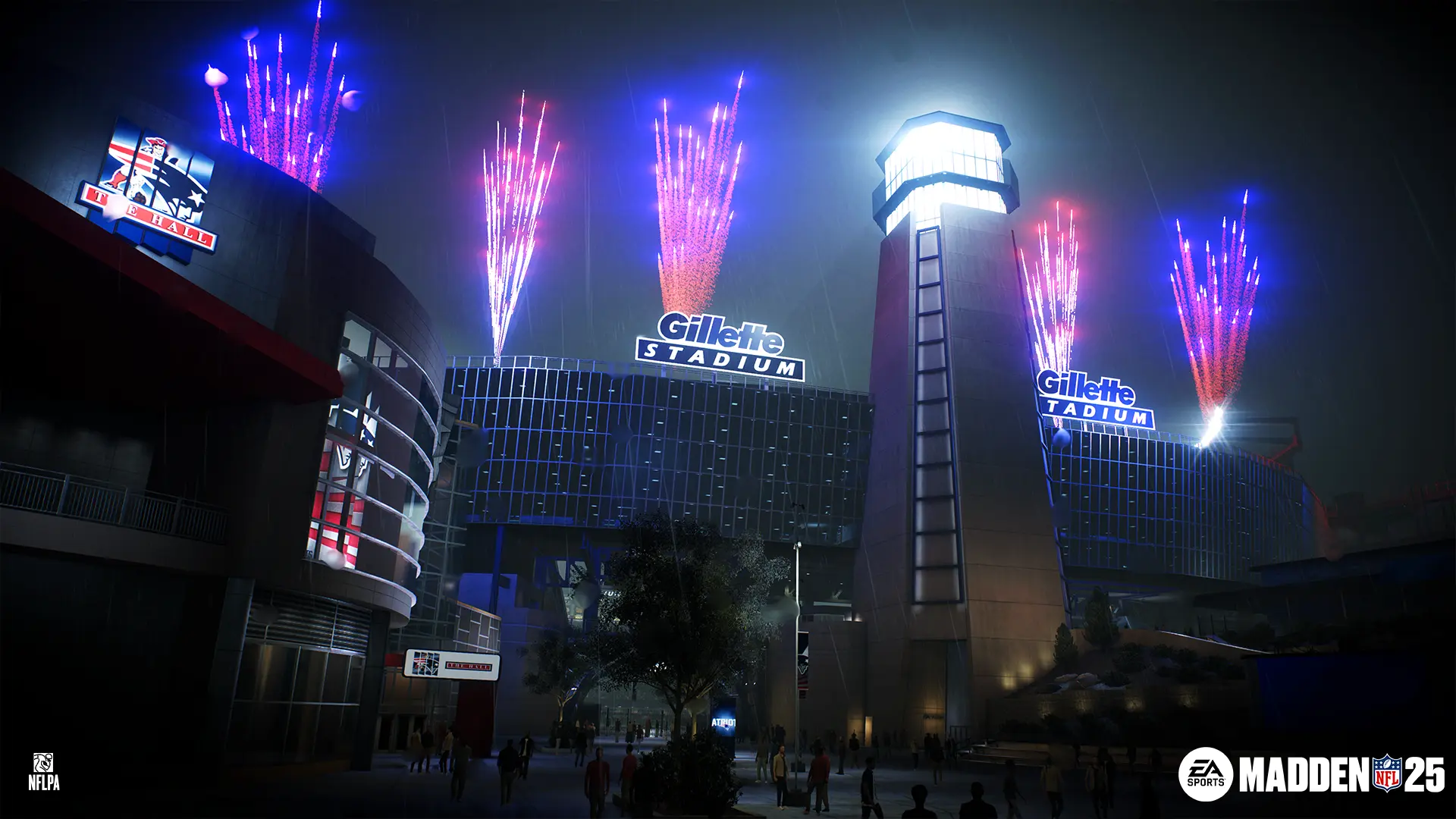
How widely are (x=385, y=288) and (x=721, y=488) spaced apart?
48995 millimetres

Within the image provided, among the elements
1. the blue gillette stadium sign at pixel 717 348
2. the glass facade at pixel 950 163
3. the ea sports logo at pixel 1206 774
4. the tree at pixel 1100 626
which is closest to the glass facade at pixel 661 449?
the blue gillette stadium sign at pixel 717 348

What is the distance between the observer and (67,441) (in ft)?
80.5

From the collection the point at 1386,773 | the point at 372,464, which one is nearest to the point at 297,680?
the point at 372,464

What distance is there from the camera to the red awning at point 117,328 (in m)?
Answer: 18.0

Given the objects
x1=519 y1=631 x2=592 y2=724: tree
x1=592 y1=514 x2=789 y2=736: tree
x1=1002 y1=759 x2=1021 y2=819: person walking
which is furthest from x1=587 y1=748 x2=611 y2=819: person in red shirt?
x1=519 y1=631 x2=592 y2=724: tree

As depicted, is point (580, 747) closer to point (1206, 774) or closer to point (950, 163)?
point (1206, 774)

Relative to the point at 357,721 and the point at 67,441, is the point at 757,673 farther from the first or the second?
the point at 67,441

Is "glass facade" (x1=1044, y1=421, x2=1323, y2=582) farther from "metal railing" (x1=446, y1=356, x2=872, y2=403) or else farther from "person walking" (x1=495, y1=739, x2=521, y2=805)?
"person walking" (x1=495, y1=739, x2=521, y2=805)

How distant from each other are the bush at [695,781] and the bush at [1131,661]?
35.2 meters

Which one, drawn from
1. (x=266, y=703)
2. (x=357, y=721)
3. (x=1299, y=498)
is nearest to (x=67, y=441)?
(x=266, y=703)

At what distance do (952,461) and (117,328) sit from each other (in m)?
52.5

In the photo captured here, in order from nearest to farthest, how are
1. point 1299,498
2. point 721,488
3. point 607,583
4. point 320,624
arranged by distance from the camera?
point 320,624 → point 607,583 → point 721,488 → point 1299,498

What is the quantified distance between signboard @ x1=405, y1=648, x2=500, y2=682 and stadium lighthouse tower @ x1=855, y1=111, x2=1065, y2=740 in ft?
108

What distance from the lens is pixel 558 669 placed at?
6075 cm
